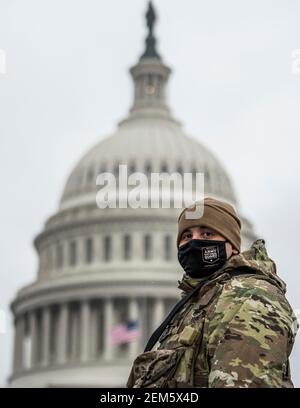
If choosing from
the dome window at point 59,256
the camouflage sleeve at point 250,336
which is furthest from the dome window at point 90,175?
the camouflage sleeve at point 250,336

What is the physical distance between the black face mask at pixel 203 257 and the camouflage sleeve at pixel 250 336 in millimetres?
363

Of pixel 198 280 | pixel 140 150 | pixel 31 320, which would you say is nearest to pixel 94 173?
pixel 140 150

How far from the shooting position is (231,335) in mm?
5469

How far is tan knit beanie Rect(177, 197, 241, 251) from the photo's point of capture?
6305mm

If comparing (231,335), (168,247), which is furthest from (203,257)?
(168,247)

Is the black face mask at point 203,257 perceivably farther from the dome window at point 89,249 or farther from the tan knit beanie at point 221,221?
the dome window at point 89,249

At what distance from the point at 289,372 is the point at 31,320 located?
11085 centimetres

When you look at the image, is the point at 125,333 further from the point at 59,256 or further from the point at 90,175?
the point at 90,175

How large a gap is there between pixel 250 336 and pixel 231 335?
10 centimetres

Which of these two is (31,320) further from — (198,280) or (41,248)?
(198,280)

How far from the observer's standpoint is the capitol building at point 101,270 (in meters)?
108

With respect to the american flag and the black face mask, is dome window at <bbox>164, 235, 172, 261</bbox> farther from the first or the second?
the black face mask

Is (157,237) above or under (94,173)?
under

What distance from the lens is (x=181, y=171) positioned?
116938mm
